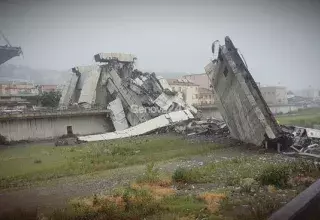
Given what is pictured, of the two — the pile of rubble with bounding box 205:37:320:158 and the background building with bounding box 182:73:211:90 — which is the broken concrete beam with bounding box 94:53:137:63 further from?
the background building with bounding box 182:73:211:90

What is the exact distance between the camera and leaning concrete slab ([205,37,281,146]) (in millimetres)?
19047

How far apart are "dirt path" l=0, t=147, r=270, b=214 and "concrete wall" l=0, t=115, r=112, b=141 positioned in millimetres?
13952

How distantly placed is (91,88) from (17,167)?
19417mm

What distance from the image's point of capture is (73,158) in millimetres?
17422

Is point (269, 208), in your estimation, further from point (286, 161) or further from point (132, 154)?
point (132, 154)

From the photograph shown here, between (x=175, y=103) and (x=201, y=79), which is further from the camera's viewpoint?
(x=201, y=79)

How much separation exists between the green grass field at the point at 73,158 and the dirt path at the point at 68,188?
3.35 feet

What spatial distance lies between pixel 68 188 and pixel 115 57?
82.5ft

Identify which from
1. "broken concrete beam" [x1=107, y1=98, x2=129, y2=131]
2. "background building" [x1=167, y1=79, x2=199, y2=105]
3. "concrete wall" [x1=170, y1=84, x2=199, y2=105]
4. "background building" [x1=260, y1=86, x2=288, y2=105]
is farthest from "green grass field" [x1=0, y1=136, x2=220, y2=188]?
"background building" [x1=260, y1=86, x2=288, y2=105]

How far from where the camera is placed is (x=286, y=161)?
15250 millimetres

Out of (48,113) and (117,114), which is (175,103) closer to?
(117,114)

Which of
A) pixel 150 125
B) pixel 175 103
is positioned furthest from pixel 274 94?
pixel 150 125

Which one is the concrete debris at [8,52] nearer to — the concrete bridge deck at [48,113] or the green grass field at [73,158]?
the green grass field at [73,158]

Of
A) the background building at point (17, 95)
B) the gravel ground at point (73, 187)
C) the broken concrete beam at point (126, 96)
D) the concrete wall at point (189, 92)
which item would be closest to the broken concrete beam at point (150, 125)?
the broken concrete beam at point (126, 96)
